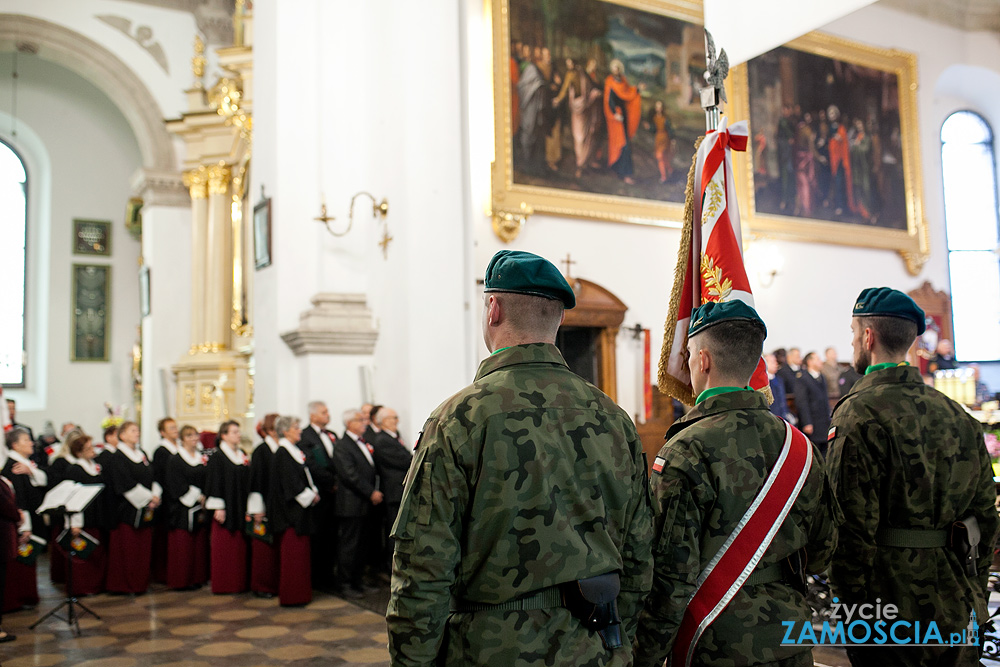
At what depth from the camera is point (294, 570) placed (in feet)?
23.4

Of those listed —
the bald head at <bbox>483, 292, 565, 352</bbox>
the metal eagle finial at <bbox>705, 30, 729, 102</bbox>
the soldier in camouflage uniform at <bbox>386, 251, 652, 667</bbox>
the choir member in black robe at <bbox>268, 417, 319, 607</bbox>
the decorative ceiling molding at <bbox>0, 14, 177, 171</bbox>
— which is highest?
the decorative ceiling molding at <bbox>0, 14, 177, 171</bbox>

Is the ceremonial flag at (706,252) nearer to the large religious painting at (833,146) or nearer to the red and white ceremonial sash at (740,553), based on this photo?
the red and white ceremonial sash at (740,553)

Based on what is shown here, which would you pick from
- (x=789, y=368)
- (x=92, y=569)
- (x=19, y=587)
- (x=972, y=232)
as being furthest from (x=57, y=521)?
(x=972, y=232)

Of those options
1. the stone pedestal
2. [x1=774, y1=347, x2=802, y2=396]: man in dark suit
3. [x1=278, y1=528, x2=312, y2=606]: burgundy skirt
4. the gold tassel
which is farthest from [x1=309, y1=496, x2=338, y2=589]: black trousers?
[x1=774, y1=347, x2=802, y2=396]: man in dark suit

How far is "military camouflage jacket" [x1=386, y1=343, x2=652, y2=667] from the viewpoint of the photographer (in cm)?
200

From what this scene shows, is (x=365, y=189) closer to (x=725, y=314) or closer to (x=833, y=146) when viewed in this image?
(x=725, y=314)

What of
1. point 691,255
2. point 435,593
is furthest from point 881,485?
point 435,593

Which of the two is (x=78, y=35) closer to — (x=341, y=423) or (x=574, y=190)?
(x=574, y=190)

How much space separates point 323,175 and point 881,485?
7155 millimetres

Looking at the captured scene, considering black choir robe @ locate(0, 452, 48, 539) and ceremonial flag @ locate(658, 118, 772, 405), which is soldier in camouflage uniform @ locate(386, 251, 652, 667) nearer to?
ceremonial flag @ locate(658, 118, 772, 405)

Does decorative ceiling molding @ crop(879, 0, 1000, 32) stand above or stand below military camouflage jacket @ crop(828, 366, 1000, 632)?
above

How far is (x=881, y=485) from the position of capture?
3.05 metres

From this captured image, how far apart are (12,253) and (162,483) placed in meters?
11.5

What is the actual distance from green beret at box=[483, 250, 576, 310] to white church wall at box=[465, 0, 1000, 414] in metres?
6.70
